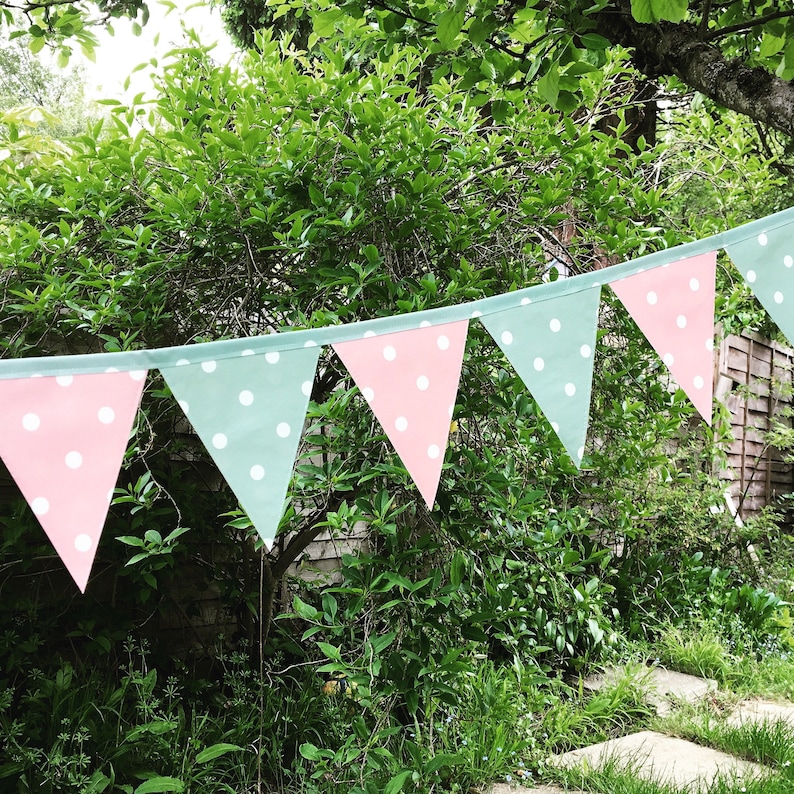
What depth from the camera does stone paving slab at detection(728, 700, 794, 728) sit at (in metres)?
2.76

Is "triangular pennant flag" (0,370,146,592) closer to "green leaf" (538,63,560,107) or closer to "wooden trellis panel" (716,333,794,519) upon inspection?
"green leaf" (538,63,560,107)

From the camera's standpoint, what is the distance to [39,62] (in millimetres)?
13734

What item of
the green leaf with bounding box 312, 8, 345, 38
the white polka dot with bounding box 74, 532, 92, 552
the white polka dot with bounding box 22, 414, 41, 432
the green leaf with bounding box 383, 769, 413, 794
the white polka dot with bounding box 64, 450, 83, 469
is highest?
the green leaf with bounding box 312, 8, 345, 38

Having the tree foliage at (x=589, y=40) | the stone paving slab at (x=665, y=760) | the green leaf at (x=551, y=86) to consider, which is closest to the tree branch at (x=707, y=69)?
the tree foliage at (x=589, y=40)

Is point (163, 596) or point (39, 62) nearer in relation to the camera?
point (163, 596)

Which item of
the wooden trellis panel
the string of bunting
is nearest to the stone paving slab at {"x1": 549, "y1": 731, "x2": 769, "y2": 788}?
the string of bunting

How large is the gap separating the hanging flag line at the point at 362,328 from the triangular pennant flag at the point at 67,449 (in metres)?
0.03

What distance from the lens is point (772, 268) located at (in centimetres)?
174

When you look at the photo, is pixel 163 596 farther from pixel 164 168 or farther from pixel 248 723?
pixel 164 168

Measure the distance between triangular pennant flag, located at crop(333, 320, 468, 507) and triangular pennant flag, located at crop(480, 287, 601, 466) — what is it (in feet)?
0.47

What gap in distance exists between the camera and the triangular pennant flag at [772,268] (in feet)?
5.62

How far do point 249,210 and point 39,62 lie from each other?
14509mm

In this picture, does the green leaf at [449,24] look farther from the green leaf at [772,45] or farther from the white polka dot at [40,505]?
the white polka dot at [40,505]

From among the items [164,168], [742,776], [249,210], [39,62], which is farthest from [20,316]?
[39,62]
